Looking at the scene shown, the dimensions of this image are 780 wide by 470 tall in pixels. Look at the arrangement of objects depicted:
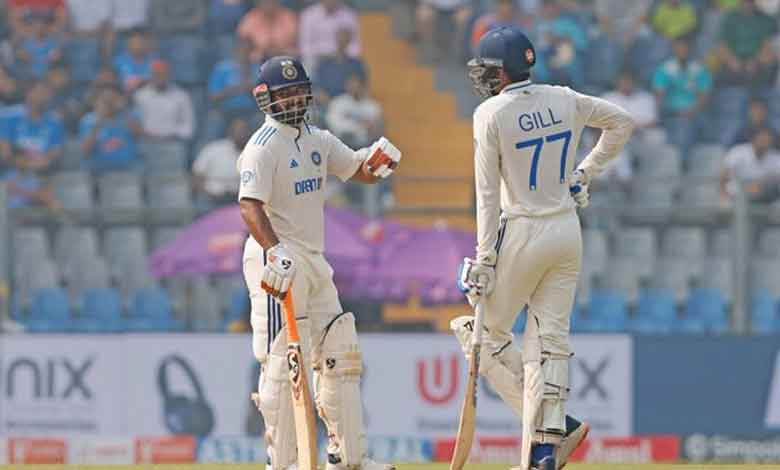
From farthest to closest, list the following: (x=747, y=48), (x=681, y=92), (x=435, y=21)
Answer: (x=435, y=21) → (x=747, y=48) → (x=681, y=92)

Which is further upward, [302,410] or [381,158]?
[381,158]

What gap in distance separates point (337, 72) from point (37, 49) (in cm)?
306

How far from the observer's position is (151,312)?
52.3 ft

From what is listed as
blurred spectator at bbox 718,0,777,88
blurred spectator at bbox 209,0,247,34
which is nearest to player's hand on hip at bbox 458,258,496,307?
blurred spectator at bbox 718,0,777,88

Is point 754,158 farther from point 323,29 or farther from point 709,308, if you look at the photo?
point 323,29

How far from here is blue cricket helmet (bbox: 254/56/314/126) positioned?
30.7ft

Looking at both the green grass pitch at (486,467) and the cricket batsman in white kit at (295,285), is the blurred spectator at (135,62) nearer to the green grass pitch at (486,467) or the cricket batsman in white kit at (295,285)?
the green grass pitch at (486,467)

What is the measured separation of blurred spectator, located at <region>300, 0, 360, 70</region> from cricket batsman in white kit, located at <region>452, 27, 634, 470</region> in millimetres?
9425

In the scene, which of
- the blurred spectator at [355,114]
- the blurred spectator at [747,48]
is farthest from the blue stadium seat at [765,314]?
the blurred spectator at [355,114]

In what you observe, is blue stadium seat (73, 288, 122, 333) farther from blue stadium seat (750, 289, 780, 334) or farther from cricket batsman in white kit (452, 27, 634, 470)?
cricket batsman in white kit (452, 27, 634, 470)

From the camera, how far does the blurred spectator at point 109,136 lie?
17.7 meters

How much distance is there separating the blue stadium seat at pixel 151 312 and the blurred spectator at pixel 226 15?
3.99m

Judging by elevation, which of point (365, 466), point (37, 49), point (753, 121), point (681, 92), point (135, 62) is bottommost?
point (365, 466)

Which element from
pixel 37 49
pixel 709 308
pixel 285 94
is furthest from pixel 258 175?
pixel 37 49
